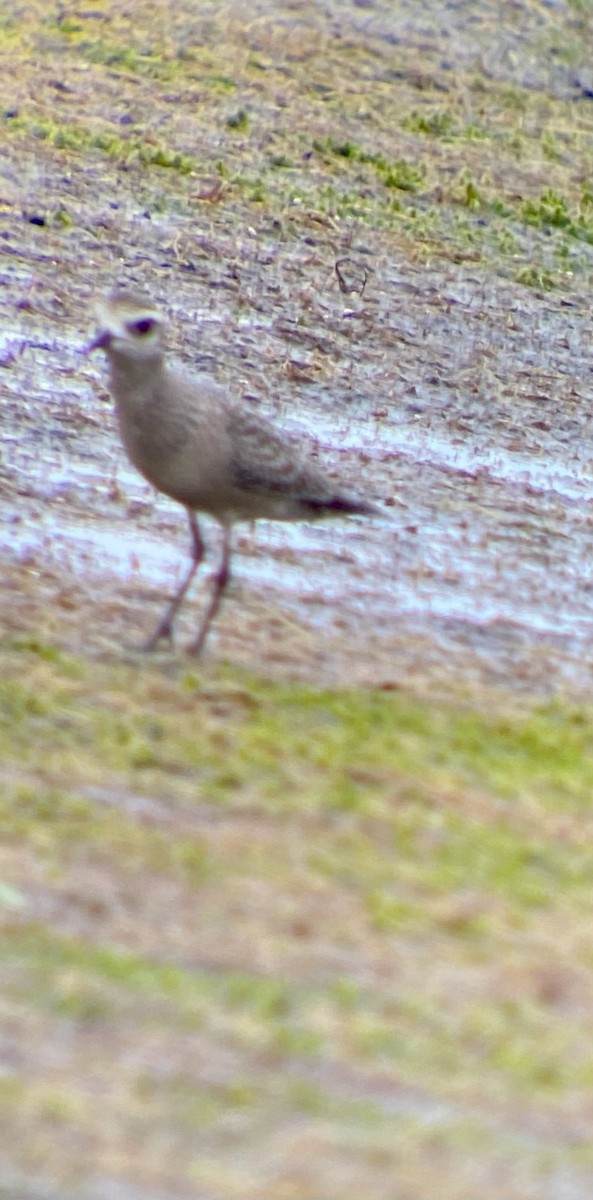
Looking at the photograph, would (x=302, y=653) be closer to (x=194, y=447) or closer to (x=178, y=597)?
(x=178, y=597)

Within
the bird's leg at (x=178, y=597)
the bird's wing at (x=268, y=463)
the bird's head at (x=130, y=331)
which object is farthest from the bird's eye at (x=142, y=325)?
the bird's leg at (x=178, y=597)

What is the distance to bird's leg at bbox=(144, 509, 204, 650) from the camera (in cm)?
704

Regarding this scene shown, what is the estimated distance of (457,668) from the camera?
22.9ft

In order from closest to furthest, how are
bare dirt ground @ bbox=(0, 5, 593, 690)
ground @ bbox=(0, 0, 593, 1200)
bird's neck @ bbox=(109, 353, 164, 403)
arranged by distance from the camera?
1. ground @ bbox=(0, 0, 593, 1200)
2. bird's neck @ bbox=(109, 353, 164, 403)
3. bare dirt ground @ bbox=(0, 5, 593, 690)

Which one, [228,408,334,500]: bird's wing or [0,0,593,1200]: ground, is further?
[228,408,334,500]: bird's wing

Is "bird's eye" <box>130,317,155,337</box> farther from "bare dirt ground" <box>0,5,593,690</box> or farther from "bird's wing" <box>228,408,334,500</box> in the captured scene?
"bare dirt ground" <box>0,5,593,690</box>

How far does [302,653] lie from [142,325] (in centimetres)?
113

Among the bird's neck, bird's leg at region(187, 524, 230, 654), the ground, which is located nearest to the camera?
the ground

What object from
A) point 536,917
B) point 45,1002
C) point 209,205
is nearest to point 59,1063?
point 45,1002

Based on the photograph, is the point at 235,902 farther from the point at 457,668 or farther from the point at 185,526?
the point at 185,526

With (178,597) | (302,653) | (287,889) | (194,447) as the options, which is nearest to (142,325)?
(194,447)

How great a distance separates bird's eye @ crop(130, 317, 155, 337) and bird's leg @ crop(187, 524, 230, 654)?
66 cm

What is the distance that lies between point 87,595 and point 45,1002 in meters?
3.16

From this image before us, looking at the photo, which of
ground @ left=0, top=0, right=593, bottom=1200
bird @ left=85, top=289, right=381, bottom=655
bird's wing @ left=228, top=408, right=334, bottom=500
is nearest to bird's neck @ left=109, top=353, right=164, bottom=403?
bird @ left=85, top=289, right=381, bottom=655
